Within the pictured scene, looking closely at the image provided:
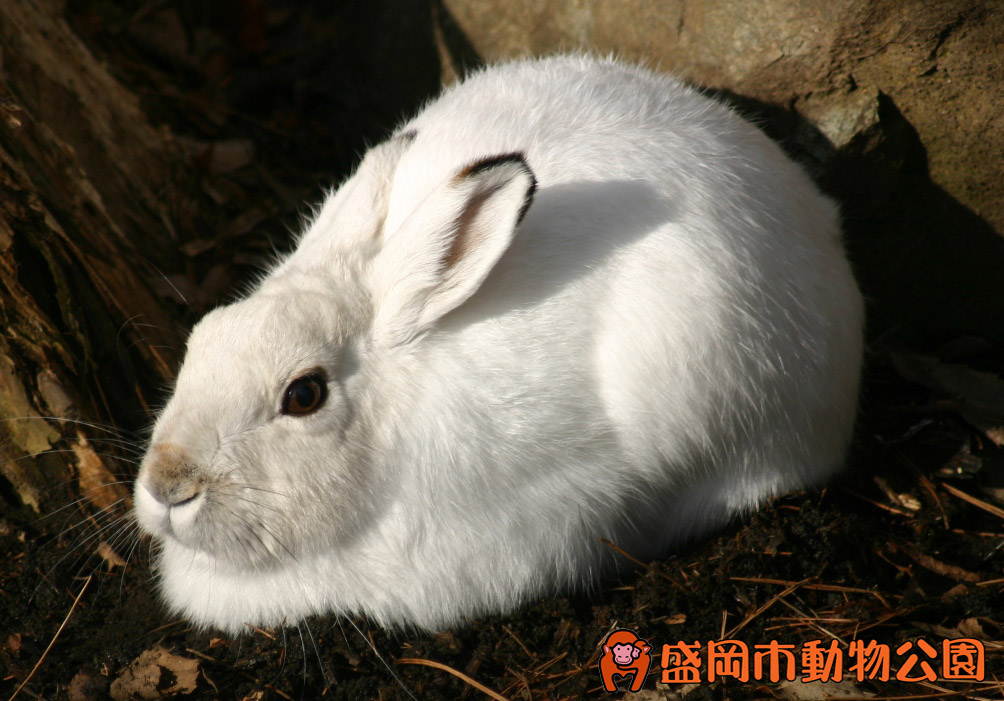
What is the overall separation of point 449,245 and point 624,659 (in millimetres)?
1593

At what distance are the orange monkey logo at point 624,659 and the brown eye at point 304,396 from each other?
53.6 inches

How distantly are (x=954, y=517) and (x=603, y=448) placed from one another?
1.75m

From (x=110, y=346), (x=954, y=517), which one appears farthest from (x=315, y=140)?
(x=954, y=517)

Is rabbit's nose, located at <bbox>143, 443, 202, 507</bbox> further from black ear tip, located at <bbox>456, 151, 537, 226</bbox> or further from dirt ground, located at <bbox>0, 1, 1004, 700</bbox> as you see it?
black ear tip, located at <bbox>456, 151, 537, 226</bbox>

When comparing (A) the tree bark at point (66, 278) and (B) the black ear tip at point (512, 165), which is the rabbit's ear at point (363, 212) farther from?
(A) the tree bark at point (66, 278)

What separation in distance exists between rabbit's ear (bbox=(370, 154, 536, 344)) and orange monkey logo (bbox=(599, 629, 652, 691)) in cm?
134

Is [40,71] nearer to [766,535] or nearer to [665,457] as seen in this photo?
[665,457]

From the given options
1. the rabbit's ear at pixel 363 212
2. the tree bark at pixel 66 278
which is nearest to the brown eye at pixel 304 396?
the rabbit's ear at pixel 363 212

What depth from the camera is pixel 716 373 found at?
123 inches

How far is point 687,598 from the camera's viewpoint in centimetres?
330

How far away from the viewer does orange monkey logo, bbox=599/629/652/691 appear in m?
3.02

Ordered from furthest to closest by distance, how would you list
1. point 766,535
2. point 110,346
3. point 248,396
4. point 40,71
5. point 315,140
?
point 315,140 < point 40,71 < point 110,346 < point 766,535 < point 248,396

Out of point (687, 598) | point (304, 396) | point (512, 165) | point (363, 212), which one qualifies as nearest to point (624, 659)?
point (687, 598)

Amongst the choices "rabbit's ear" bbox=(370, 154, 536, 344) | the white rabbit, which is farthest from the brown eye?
"rabbit's ear" bbox=(370, 154, 536, 344)
